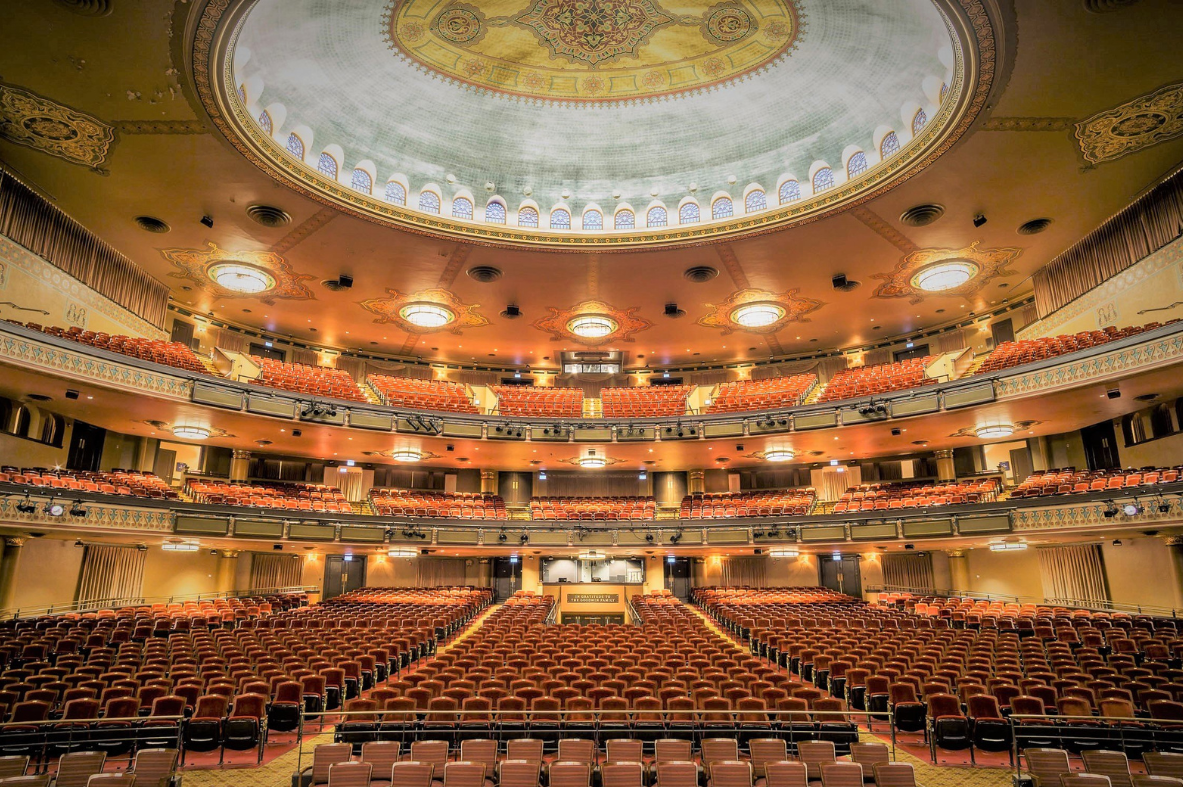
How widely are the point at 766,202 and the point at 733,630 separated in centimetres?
1050

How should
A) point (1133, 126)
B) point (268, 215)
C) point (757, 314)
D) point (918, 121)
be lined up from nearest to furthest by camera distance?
point (1133, 126)
point (918, 121)
point (268, 215)
point (757, 314)

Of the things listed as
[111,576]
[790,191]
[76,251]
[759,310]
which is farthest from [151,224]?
[759,310]

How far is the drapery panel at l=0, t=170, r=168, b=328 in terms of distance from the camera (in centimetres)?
1367

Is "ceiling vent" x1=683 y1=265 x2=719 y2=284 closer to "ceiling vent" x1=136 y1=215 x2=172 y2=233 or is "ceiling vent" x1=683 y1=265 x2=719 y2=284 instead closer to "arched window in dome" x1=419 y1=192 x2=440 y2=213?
"arched window in dome" x1=419 y1=192 x2=440 y2=213

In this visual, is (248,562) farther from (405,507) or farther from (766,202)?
(766,202)

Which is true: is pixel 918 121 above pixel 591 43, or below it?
below

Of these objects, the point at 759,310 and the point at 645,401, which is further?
the point at 645,401

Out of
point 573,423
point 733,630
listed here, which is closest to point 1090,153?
point 733,630

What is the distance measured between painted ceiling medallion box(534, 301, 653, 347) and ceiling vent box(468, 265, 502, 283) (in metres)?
2.68

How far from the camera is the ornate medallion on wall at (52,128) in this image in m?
11.1

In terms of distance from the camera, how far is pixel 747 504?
22.2m

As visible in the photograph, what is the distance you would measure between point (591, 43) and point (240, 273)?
10.8 meters

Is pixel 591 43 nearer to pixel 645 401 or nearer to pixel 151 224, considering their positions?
pixel 151 224

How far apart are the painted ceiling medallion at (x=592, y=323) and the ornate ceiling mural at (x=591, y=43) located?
19.6 ft
